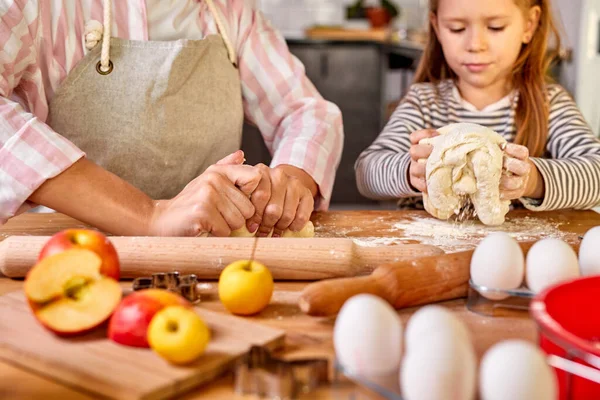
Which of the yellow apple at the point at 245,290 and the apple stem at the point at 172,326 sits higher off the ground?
the apple stem at the point at 172,326

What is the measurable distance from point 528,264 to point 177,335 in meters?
0.43

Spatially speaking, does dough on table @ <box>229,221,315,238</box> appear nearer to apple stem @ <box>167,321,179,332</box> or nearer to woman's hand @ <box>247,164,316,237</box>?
woman's hand @ <box>247,164,316,237</box>

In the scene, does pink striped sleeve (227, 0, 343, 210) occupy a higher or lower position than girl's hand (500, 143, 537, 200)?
higher

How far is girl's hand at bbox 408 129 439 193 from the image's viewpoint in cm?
146

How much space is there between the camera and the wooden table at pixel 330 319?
2.18 ft

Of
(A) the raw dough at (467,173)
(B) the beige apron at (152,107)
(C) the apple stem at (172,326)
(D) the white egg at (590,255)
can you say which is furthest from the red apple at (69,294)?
(A) the raw dough at (467,173)

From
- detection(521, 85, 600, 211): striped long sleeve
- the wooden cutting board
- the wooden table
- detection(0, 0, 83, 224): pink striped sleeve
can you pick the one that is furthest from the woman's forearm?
detection(521, 85, 600, 211): striped long sleeve

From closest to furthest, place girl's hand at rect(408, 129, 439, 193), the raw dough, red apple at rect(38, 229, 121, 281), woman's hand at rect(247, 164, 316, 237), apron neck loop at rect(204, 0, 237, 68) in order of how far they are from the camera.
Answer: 1. red apple at rect(38, 229, 121, 281)
2. woman's hand at rect(247, 164, 316, 237)
3. the raw dough
4. girl's hand at rect(408, 129, 439, 193)
5. apron neck loop at rect(204, 0, 237, 68)

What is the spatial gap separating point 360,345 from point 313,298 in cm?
19

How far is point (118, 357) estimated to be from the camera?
2.29 ft

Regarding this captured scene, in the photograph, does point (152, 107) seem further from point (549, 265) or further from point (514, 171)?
point (549, 265)

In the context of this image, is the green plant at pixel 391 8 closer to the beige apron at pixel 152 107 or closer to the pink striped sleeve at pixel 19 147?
the beige apron at pixel 152 107

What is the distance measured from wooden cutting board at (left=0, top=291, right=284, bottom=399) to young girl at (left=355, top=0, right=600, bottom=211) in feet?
2.61

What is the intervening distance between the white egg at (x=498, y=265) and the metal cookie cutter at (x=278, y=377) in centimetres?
29
